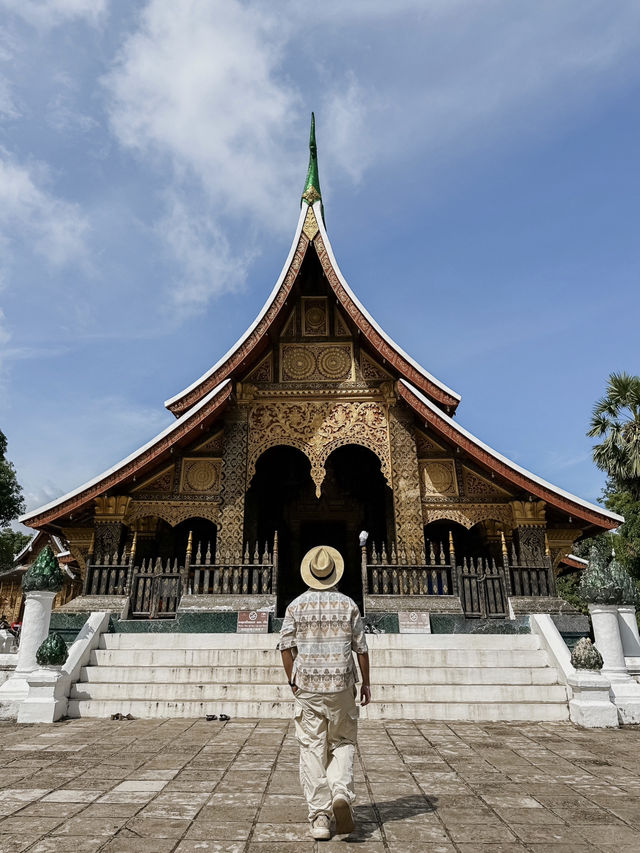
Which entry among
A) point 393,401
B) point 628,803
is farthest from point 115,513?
point 628,803

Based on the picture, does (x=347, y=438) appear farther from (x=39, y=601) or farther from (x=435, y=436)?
(x=39, y=601)

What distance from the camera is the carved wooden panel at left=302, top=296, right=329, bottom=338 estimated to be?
11.0 metres

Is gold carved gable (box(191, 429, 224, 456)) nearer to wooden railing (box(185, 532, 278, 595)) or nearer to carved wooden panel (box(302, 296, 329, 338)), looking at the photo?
wooden railing (box(185, 532, 278, 595))

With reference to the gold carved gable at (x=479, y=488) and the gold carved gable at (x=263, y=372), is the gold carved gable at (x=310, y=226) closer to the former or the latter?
the gold carved gable at (x=263, y=372)

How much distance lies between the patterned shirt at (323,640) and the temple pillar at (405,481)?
6.37 m

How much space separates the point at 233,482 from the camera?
983cm

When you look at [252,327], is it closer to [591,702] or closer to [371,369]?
[371,369]

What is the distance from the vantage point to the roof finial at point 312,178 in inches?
464

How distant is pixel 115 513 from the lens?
941cm

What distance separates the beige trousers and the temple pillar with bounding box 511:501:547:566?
6999 millimetres

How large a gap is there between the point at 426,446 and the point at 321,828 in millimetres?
7962

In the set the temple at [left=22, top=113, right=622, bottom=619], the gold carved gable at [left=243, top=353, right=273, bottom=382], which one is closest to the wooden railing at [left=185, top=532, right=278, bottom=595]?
the temple at [left=22, top=113, right=622, bottom=619]

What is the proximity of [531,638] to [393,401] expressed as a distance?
15.0 ft

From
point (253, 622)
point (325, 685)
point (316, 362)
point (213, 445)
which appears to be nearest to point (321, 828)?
point (325, 685)
